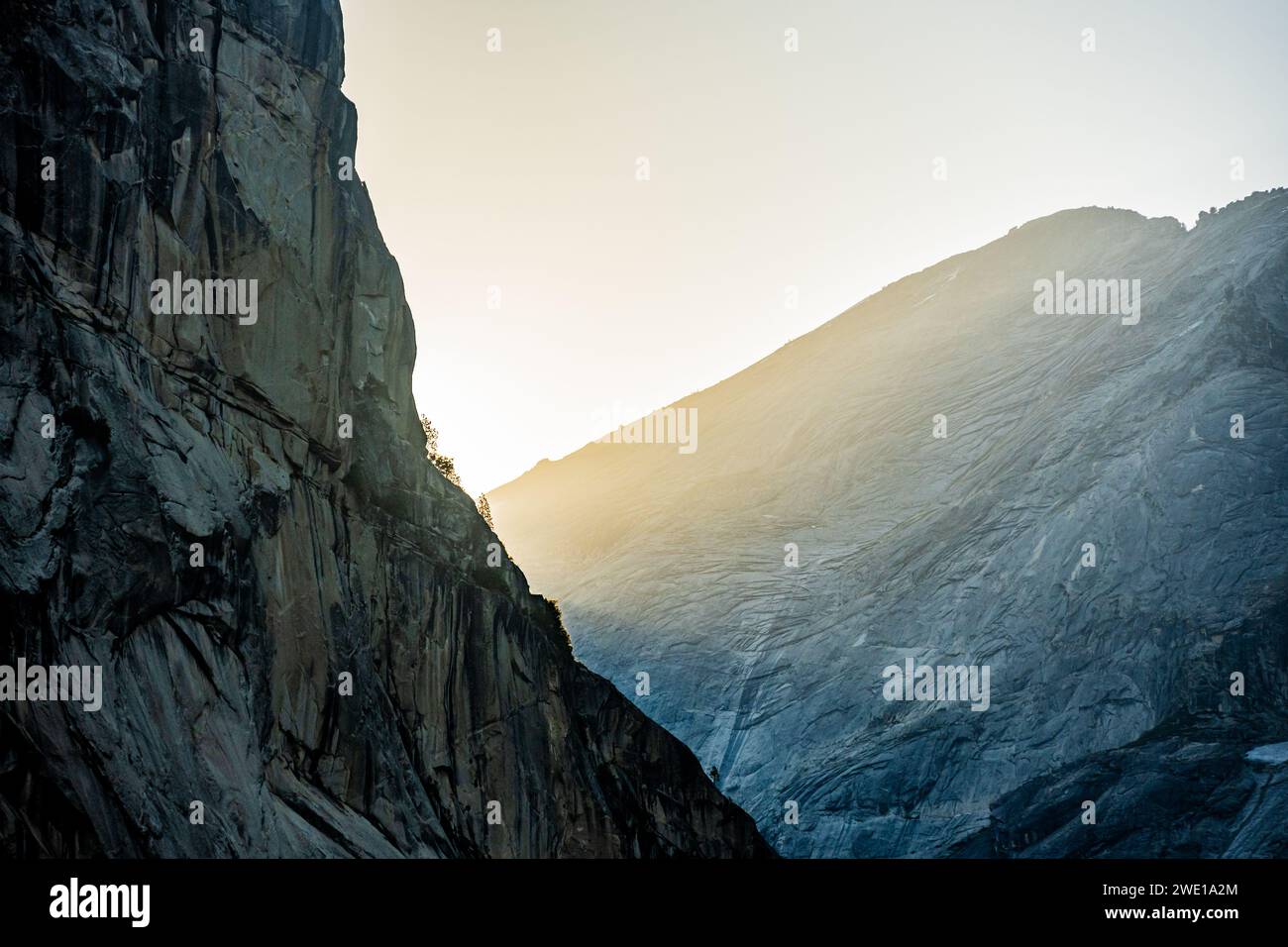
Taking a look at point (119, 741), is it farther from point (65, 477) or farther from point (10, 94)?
point (10, 94)

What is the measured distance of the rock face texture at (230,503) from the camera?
2570 centimetres

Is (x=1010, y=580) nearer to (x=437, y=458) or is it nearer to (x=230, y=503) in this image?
(x=437, y=458)

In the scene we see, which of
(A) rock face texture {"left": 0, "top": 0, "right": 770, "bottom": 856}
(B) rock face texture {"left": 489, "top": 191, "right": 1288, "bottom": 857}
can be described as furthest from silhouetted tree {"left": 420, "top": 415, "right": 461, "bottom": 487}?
(B) rock face texture {"left": 489, "top": 191, "right": 1288, "bottom": 857}

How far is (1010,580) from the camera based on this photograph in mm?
98438

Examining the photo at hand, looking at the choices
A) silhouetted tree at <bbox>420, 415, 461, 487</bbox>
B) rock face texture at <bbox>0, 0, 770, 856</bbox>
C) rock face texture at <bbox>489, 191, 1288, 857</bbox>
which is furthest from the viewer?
rock face texture at <bbox>489, 191, 1288, 857</bbox>

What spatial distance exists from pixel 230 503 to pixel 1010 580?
76.9m

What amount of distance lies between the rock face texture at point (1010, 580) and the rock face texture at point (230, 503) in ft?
154

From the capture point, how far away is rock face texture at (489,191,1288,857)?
85.4m

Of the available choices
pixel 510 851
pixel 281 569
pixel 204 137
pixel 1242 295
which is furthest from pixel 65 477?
pixel 1242 295

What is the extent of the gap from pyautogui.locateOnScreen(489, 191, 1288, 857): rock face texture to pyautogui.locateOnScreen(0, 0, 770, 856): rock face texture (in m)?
47.1

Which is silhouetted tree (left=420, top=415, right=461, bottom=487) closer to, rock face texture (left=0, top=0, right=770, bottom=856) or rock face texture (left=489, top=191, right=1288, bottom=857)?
rock face texture (left=0, top=0, right=770, bottom=856)

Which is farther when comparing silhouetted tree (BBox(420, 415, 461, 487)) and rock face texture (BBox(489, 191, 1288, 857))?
rock face texture (BBox(489, 191, 1288, 857))

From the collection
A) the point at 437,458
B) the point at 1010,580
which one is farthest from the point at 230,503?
the point at 1010,580

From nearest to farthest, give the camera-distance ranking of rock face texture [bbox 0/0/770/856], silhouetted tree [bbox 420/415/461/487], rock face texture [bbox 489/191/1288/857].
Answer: rock face texture [bbox 0/0/770/856] → silhouetted tree [bbox 420/415/461/487] → rock face texture [bbox 489/191/1288/857]
